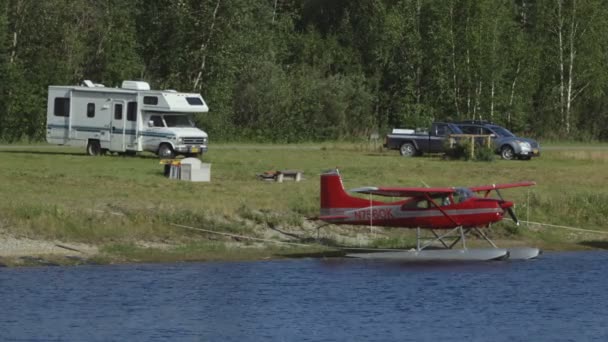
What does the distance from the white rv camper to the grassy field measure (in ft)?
2.75

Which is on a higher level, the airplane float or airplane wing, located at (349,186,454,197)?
airplane wing, located at (349,186,454,197)

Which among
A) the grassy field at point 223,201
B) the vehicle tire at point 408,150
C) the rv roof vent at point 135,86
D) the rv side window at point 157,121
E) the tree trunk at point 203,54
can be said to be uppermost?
the tree trunk at point 203,54

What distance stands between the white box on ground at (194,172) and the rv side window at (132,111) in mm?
8668

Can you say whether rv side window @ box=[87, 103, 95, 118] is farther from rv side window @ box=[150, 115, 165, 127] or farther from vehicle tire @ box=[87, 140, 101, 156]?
rv side window @ box=[150, 115, 165, 127]

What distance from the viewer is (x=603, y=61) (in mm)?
74750

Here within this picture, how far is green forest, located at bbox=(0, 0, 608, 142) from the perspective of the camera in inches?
2515

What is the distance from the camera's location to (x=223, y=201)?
36.0 m

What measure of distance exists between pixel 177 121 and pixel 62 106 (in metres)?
4.80

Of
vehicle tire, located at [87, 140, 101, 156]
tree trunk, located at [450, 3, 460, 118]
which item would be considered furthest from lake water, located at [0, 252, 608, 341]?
tree trunk, located at [450, 3, 460, 118]

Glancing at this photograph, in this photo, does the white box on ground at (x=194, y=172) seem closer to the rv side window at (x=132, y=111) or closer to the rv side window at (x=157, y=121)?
the rv side window at (x=157, y=121)

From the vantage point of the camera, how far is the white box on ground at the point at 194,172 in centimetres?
4100

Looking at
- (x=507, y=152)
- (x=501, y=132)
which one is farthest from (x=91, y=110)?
(x=501, y=132)

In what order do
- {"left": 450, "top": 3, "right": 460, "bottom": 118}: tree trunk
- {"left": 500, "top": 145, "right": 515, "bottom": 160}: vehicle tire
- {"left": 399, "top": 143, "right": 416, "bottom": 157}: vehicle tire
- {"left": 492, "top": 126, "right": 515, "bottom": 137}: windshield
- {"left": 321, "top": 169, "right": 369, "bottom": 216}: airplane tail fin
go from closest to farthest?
{"left": 321, "top": 169, "right": 369, "bottom": 216}: airplane tail fin
{"left": 500, "top": 145, "right": 515, "bottom": 160}: vehicle tire
{"left": 492, "top": 126, "right": 515, "bottom": 137}: windshield
{"left": 399, "top": 143, "right": 416, "bottom": 157}: vehicle tire
{"left": 450, "top": 3, "right": 460, "bottom": 118}: tree trunk

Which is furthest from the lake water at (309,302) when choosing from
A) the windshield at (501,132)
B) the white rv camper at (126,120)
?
the windshield at (501,132)
